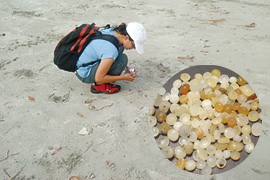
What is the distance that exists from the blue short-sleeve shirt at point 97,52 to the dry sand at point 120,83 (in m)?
0.39

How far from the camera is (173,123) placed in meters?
1.76

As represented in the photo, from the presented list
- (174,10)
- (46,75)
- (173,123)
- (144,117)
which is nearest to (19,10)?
(46,75)

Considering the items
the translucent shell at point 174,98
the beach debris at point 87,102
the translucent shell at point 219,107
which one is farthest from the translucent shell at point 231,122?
the beach debris at point 87,102

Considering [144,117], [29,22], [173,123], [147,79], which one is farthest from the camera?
[29,22]

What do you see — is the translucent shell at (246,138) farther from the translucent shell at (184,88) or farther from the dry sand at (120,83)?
the translucent shell at (184,88)

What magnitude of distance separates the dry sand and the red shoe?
7 centimetres

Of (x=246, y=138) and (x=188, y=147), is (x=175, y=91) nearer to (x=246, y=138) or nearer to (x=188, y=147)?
(x=188, y=147)

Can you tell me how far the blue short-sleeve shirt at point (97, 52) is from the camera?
6.65ft

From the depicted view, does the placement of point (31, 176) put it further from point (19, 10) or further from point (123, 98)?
point (19, 10)

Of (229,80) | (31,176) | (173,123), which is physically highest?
(229,80)

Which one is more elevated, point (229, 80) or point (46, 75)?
point (229, 80)

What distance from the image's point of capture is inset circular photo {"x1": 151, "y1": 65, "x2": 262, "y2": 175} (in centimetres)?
161

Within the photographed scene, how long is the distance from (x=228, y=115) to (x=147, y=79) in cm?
108

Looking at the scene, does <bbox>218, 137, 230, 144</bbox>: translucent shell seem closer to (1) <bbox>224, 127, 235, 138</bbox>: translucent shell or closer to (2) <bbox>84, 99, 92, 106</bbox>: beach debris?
(1) <bbox>224, 127, 235, 138</bbox>: translucent shell
